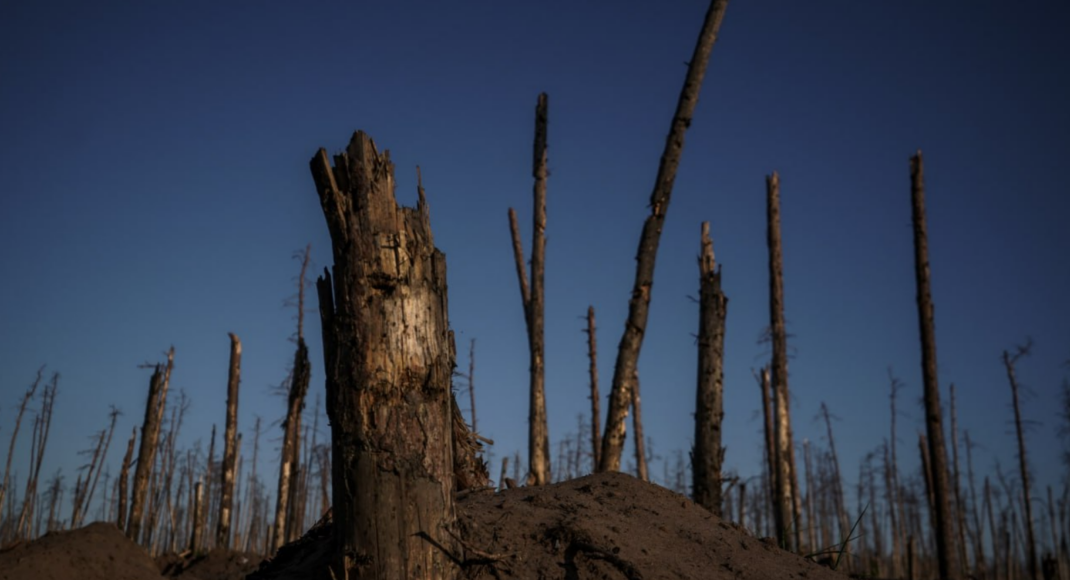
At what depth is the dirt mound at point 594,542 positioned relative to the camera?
15.0 ft

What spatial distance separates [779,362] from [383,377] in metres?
14.6

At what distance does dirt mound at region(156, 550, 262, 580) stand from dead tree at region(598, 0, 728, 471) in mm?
10942

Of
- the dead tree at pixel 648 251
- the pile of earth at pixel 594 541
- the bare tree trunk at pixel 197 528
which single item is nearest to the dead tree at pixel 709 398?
the dead tree at pixel 648 251

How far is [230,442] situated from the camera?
Answer: 21797 mm

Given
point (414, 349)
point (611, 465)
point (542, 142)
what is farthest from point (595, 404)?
point (414, 349)

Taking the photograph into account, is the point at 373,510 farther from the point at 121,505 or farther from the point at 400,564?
the point at 121,505

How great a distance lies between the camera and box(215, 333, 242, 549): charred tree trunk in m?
21.8

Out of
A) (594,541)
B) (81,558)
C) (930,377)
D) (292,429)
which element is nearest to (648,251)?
(594,541)

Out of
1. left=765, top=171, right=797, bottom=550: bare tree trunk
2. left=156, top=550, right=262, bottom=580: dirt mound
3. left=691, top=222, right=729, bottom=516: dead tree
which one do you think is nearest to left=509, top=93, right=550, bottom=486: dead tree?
left=765, top=171, right=797, bottom=550: bare tree trunk

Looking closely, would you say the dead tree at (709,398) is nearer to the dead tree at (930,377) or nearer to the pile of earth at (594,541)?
the pile of earth at (594,541)

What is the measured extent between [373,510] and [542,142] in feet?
42.3

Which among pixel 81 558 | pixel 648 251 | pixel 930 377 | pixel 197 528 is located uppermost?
pixel 648 251

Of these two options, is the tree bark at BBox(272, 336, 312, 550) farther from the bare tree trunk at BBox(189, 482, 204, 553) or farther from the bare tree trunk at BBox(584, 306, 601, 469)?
the bare tree trunk at BBox(584, 306, 601, 469)

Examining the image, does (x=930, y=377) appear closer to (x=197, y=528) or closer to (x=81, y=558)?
(x=81, y=558)
